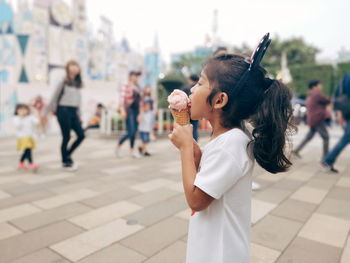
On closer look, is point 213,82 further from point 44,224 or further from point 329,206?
point 329,206

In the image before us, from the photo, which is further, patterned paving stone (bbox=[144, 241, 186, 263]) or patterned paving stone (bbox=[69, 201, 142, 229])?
patterned paving stone (bbox=[69, 201, 142, 229])

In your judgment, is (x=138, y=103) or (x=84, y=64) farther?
(x=84, y=64)

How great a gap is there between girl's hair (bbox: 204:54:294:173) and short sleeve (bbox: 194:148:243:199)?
156mm

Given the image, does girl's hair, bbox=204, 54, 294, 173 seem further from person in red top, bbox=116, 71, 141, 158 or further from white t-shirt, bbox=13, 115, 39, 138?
person in red top, bbox=116, 71, 141, 158

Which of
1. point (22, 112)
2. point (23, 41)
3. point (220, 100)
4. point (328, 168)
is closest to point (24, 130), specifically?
point (22, 112)

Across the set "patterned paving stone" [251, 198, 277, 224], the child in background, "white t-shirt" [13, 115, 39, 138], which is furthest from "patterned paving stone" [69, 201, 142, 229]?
the child in background

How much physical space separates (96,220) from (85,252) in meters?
0.60

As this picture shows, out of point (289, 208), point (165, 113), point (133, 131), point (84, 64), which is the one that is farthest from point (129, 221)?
point (84, 64)

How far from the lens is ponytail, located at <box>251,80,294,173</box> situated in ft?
3.66

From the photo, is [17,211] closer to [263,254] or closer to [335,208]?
[263,254]

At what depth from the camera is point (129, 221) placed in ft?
8.69

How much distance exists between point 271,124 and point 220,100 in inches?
9.0

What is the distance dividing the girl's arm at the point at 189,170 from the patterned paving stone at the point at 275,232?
1.43 metres

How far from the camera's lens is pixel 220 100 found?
1.14 m
